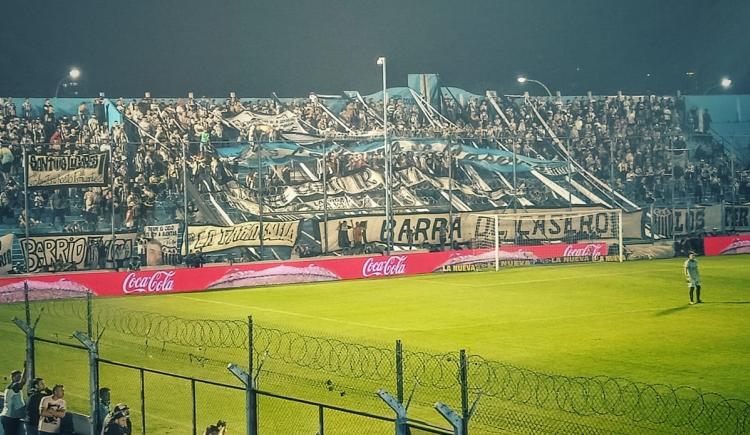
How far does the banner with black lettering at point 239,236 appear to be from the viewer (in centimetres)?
4700

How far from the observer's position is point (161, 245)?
4550cm

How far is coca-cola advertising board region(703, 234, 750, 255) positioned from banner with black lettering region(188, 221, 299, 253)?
2291 centimetres

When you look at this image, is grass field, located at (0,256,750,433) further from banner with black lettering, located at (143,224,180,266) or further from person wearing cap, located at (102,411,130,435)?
banner with black lettering, located at (143,224,180,266)

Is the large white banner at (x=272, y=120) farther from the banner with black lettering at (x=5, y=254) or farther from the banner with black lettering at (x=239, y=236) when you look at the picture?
the banner with black lettering at (x=5, y=254)

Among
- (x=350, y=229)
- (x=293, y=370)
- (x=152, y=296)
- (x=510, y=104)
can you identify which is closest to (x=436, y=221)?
(x=350, y=229)

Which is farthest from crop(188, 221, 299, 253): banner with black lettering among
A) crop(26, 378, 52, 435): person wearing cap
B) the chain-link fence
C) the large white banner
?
crop(26, 378, 52, 435): person wearing cap

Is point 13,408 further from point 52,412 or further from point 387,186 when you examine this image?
point 387,186

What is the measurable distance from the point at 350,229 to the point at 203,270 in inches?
405

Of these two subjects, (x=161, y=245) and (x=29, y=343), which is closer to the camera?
(x=29, y=343)

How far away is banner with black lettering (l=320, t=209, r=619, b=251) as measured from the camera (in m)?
50.5

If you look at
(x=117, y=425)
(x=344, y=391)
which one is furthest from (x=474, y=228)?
(x=117, y=425)

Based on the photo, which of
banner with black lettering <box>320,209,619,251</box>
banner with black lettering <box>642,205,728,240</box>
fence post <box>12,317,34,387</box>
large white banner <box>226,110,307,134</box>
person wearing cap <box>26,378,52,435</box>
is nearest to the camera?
person wearing cap <box>26,378,52,435</box>

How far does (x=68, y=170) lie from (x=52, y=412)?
1243 inches

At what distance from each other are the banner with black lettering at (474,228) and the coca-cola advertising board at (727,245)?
5067mm
